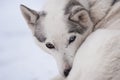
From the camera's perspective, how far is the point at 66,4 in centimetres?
575

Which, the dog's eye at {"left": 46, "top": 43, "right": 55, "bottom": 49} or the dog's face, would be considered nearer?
the dog's face

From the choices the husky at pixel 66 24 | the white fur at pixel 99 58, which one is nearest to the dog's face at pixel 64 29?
the husky at pixel 66 24

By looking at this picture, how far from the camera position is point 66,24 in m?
5.62

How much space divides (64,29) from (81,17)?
0.81 ft

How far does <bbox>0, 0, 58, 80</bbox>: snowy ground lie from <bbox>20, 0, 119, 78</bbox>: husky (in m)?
1.28

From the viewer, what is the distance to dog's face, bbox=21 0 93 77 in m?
5.55

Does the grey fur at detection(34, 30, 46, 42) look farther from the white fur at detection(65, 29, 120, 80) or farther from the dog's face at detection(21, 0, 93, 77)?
the white fur at detection(65, 29, 120, 80)

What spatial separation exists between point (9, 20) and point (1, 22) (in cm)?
15

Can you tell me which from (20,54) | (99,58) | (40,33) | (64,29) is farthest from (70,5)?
(20,54)

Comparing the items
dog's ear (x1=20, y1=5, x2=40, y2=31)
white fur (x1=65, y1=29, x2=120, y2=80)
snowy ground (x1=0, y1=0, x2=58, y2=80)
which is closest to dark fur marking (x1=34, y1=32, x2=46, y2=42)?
dog's ear (x1=20, y1=5, x2=40, y2=31)

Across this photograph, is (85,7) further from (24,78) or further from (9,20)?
(9,20)

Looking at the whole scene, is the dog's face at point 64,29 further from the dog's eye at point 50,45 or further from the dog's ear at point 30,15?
the dog's ear at point 30,15

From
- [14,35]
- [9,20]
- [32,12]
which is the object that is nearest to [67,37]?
[32,12]

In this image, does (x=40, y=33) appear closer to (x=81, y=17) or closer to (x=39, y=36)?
(x=39, y=36)
